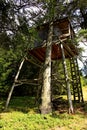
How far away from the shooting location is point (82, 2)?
49.0 ft

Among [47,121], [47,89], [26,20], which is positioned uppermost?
[26,20]

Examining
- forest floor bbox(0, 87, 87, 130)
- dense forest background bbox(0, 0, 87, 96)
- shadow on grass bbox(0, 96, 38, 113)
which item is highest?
dense forest background bbox(0, 0, 87, 96)

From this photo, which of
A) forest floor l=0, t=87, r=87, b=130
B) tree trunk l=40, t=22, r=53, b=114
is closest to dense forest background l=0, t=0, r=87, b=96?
tree trunk l=40, t=22, r=53, b=114

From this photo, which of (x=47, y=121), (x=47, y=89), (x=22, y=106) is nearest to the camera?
(x=47, y=121)

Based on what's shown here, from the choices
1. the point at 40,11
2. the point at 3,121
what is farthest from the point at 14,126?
the point at 40,11

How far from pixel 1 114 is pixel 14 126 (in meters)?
2.86

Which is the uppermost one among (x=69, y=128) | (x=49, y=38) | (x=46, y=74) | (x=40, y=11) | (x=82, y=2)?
(x=82, y=2)

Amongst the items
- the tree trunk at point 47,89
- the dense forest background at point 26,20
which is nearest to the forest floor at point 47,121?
the tree trunk at point 47,89

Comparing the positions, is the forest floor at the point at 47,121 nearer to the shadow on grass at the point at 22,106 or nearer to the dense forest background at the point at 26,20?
the shadow on grass at the point at 22,106

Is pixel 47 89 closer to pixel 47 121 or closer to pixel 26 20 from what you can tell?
pixel 47 121

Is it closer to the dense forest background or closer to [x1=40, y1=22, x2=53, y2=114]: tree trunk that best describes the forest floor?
[x1=40, y1=22, x2=53, y2=114]: tree trunk

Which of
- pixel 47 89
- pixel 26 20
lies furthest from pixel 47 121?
pixel 26 20

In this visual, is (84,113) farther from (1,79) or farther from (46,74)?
(1,79)

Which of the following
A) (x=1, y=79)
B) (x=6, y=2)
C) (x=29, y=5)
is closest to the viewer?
(x=6, y=2)
